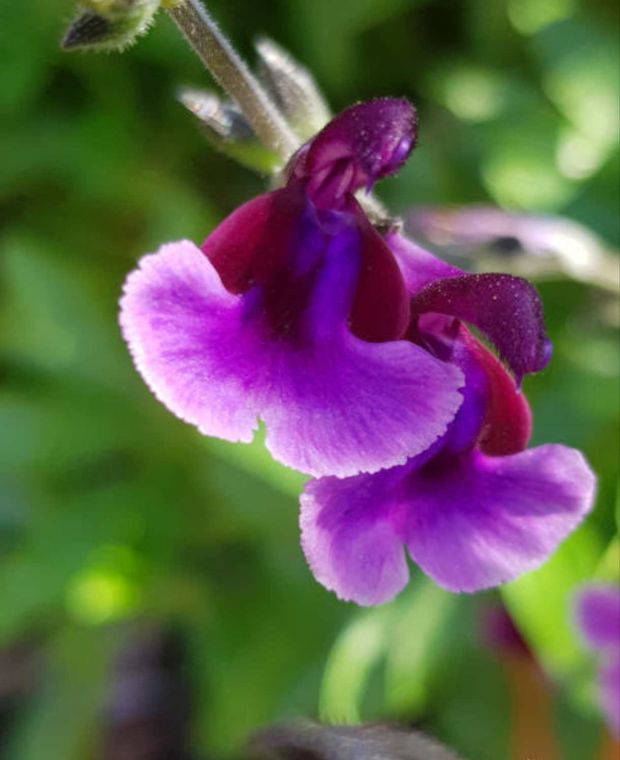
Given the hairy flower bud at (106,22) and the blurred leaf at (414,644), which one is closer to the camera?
the hairy flower bud at (106,22)

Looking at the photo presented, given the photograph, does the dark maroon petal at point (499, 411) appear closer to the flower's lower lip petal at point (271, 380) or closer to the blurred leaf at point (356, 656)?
the flower's lower lip petal at point (271, 380)

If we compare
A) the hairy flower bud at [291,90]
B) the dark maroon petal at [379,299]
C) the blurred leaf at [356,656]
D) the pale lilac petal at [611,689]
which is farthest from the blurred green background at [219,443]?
the dark maroon petal at [379,299]

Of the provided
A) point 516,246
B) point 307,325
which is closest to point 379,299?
point 307,325

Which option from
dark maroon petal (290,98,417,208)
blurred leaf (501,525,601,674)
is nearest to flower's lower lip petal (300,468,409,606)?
dark maroon petal (290,98,417,208)

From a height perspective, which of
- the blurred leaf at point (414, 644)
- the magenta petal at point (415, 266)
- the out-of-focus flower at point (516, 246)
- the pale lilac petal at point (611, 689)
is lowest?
the blurred leaf at point (414, 644)

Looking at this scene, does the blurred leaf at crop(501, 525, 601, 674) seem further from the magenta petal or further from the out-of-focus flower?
the magenta petal

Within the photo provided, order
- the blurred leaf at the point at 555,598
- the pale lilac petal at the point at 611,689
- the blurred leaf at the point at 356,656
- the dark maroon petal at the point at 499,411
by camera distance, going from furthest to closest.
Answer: the blurred leaf at the point at 356,656, the blurred leaf at the point at 555,598, the pale lilac petal at the point at 611,689, the dark maroon petal at the point at 499,411

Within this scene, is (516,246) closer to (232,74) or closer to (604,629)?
(604,629)
